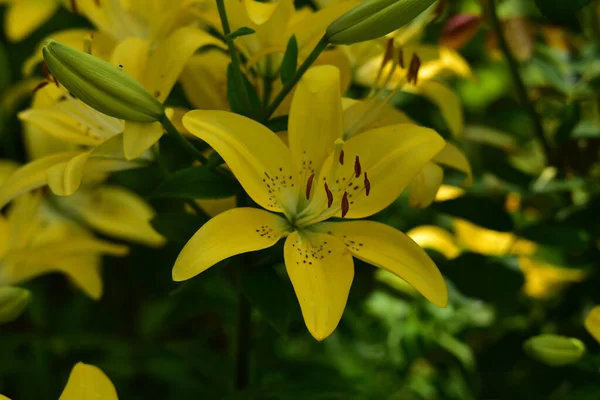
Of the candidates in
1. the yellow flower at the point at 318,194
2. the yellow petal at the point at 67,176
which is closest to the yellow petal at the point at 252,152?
the yellow flower at the point at 318,194

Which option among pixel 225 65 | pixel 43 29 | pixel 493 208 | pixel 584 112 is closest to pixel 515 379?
pixel 493 208

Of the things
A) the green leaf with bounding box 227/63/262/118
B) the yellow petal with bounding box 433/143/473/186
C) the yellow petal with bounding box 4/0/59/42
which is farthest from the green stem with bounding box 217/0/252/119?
the yellow petal with bounding box 4/0/59/42

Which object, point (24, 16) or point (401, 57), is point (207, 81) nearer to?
point (401, 57)

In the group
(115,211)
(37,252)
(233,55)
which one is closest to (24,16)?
(115,211)

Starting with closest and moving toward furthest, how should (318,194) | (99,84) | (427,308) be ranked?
(99,84) < (318,194) < (427,308)

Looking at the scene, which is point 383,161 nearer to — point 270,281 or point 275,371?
point 270,281
